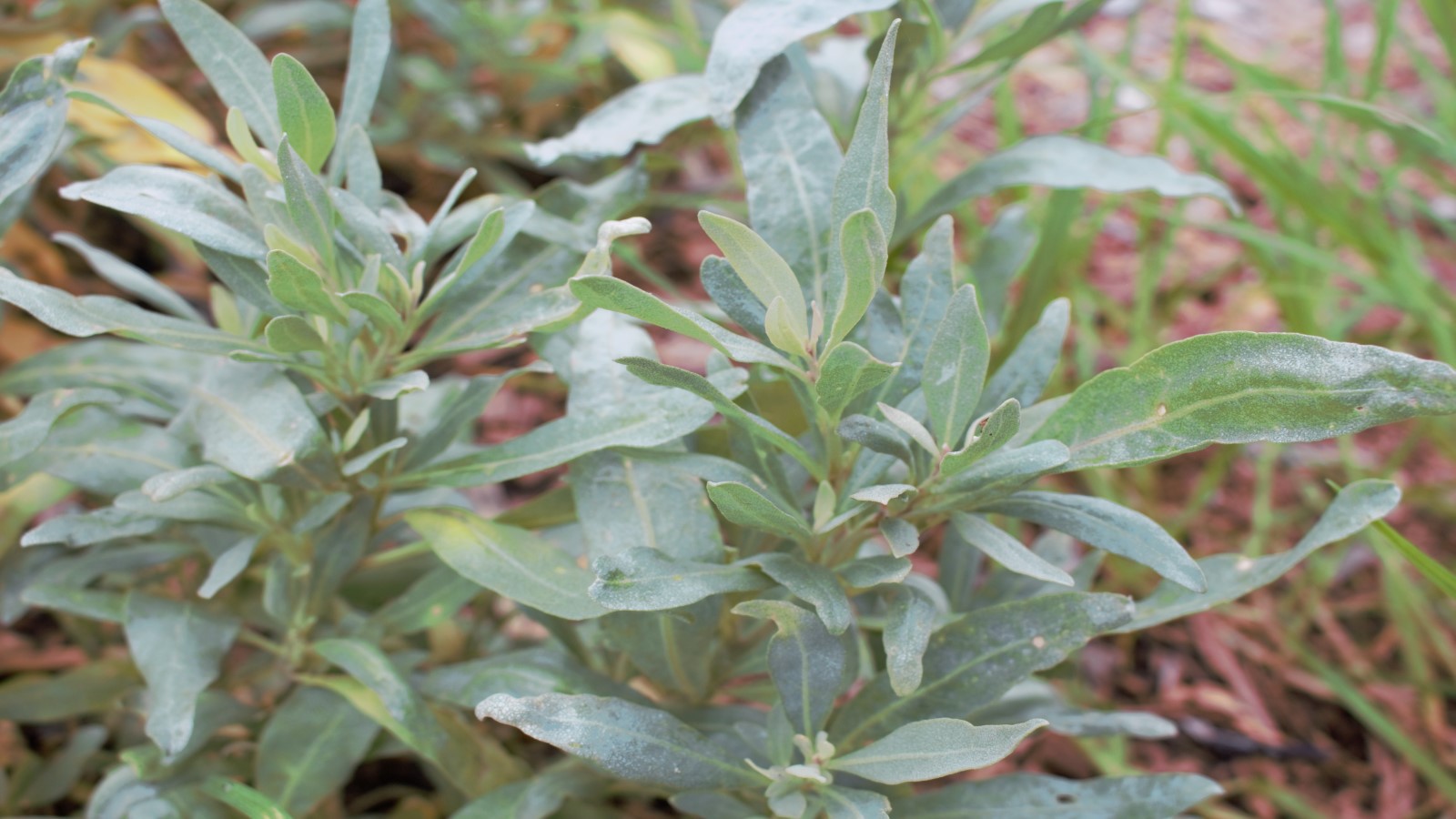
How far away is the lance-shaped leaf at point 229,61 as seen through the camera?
0.98 metres

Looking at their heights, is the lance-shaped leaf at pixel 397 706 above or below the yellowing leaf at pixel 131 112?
below

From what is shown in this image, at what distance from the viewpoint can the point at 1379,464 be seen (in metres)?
2.11

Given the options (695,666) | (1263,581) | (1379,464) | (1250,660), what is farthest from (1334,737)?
(695,666)

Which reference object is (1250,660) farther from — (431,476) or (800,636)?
(431,476)

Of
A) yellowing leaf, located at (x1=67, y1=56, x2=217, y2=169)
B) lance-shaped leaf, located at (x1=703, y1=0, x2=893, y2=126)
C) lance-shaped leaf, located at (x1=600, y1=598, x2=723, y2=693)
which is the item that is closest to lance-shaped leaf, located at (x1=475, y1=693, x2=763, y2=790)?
lance-shaped leaf, located at (x1=600, y1=598, x2=723, y2=693)

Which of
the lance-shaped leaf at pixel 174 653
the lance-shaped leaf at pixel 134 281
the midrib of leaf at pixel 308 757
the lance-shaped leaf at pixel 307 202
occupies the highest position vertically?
the lance-shaped leaf at pixel 307 202

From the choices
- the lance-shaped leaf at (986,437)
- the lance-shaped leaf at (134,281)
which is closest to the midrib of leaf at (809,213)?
the lance-shaped leaf at (986,437)

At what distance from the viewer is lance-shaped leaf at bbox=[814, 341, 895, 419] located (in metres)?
0.76

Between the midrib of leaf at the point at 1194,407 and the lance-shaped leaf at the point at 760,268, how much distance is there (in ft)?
0.76

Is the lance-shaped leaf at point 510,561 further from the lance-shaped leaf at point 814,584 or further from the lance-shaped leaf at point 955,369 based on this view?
the lance-shaped leaf at point 955,369

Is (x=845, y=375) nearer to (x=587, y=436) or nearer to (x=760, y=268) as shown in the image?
(x=760, y=268)

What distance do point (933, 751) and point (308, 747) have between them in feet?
2.05

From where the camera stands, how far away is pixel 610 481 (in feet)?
3.18

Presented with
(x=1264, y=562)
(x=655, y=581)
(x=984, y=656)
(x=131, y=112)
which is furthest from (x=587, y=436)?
(x=131, y=112)
